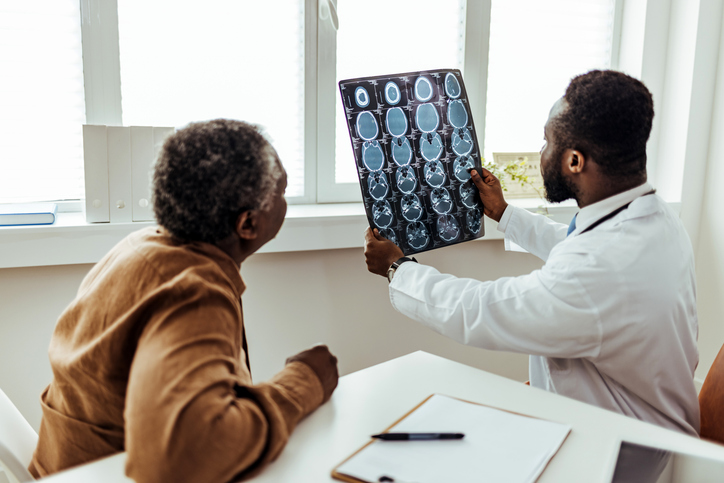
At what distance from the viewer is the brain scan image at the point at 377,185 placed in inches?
64.9

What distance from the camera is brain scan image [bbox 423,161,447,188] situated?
1738 millimetres

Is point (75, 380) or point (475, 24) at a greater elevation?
point (475, 24)

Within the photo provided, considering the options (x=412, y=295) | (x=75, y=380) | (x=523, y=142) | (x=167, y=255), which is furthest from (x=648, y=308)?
(x=523, y=142)

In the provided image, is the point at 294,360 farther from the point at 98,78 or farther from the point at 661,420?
the point at 98,78

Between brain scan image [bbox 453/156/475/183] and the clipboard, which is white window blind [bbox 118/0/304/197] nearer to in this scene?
brain scan image [bbox 453/156/475/183]

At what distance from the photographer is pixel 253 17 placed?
2.16 m

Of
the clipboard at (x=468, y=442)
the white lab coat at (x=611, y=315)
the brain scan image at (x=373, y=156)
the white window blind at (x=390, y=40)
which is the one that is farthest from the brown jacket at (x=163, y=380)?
the white window blind at (x=390, y=40)

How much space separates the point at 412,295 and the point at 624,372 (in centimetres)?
53

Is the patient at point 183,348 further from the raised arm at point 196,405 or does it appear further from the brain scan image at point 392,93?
the brain scan image at point 392,93

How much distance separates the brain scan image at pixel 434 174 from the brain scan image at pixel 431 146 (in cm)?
2

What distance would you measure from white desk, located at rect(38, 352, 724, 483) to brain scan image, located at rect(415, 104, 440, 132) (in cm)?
74

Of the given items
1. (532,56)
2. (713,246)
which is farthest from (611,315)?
(713,246)

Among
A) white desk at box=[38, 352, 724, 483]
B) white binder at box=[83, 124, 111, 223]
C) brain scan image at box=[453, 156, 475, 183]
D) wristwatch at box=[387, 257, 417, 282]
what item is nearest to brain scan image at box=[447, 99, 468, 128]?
brain scan image at box=[453, 156, 475, 183]

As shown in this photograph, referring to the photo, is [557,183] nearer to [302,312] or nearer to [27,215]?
[302,312]
